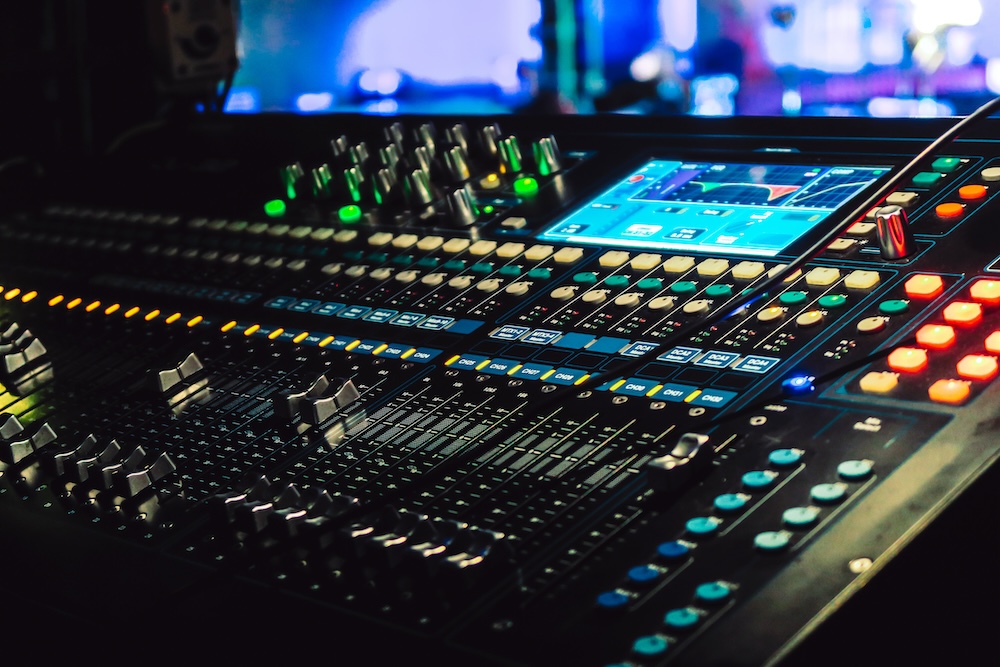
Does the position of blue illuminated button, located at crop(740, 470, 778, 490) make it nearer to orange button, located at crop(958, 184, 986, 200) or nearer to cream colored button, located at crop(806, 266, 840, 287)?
cream colored button, located at crop(806, 266, 840, 287)

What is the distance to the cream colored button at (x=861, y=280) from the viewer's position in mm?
1139

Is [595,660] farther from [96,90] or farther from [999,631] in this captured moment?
[96,90]

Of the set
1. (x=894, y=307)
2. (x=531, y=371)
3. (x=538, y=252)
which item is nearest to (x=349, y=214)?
(x=538, y=252)

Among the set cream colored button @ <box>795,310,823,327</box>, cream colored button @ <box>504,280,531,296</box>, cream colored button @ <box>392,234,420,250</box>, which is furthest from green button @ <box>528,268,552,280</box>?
cream colored button @ <box>795,310,823,327</box>

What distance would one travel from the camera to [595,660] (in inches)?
29.4

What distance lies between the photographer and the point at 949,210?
122 cm

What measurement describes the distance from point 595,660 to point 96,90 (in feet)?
6.92

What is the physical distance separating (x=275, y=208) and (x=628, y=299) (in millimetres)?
725

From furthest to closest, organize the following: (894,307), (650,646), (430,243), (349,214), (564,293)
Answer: (349,214) → (430,243) → (564,293) → (894,307) → (650,646)

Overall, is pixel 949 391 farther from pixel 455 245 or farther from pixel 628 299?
pixel 455 245

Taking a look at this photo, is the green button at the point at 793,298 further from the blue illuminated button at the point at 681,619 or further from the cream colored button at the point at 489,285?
the blue illuminated button at the point at 681,619

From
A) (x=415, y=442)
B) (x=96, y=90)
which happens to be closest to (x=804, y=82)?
(x=96, y=90)

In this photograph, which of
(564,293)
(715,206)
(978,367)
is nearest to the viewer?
(978,367)

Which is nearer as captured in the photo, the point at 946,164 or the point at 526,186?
the point at 946,164
